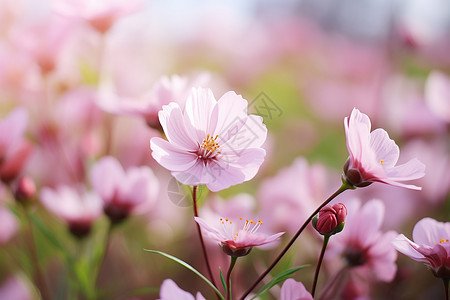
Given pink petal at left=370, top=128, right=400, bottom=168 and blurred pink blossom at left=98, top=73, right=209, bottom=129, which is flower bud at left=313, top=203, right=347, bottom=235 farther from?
blurred pink blossom at left=98, top=73, right=209, bottom=129

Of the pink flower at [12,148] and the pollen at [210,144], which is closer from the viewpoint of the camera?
the pollen at [210,144]

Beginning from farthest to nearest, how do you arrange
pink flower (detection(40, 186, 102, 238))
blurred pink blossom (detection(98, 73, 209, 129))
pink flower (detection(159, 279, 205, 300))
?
pink flower (detection(40, 186, 102, 238)) → blurred pink blossom (detection(98, 73, 209, 129)) → pink flower (detection(159, 279, 205, 300))

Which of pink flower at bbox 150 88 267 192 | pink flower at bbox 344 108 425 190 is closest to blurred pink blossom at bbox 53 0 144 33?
pink flower at bbox 150 88 267 192

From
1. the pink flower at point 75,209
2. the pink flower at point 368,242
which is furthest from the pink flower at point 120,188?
the pink flower at point 368,242

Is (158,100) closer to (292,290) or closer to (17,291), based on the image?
(292,290)

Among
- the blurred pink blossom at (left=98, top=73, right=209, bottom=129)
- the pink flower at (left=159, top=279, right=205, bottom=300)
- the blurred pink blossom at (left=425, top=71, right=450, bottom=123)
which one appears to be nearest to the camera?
the pink flower at (left=159, top=279, right=205, bottom=300)

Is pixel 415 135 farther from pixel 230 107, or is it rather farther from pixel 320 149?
pixel 230 107

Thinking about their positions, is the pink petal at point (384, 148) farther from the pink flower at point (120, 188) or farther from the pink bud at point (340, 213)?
the pink flower at point (120, 188)
